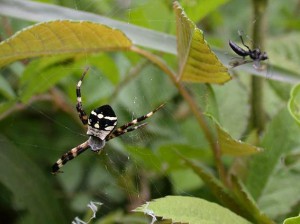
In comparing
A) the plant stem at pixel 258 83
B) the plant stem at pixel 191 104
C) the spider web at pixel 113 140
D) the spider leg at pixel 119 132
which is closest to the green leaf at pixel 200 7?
the spider web at pixel 113 140

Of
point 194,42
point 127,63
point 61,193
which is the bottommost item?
point 61,193

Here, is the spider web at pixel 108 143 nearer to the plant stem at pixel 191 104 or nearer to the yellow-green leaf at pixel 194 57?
the plant stem at pixel 191 104

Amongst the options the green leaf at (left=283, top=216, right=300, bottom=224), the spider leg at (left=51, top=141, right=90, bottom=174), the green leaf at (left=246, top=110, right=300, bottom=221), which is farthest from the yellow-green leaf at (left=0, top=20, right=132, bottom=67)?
the green leaf at (left=283, top=216, right=300, bottom=224)

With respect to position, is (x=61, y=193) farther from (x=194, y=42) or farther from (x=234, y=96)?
(x=194, y=42)

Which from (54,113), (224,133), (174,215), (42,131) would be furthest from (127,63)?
(174,215)

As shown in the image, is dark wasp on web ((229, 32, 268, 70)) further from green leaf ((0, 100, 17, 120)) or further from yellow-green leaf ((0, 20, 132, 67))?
green leaf ((0, 100, 17, 120))

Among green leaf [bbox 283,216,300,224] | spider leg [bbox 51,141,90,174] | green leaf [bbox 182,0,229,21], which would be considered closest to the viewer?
green leaf [bbox 283,216,300,224]
